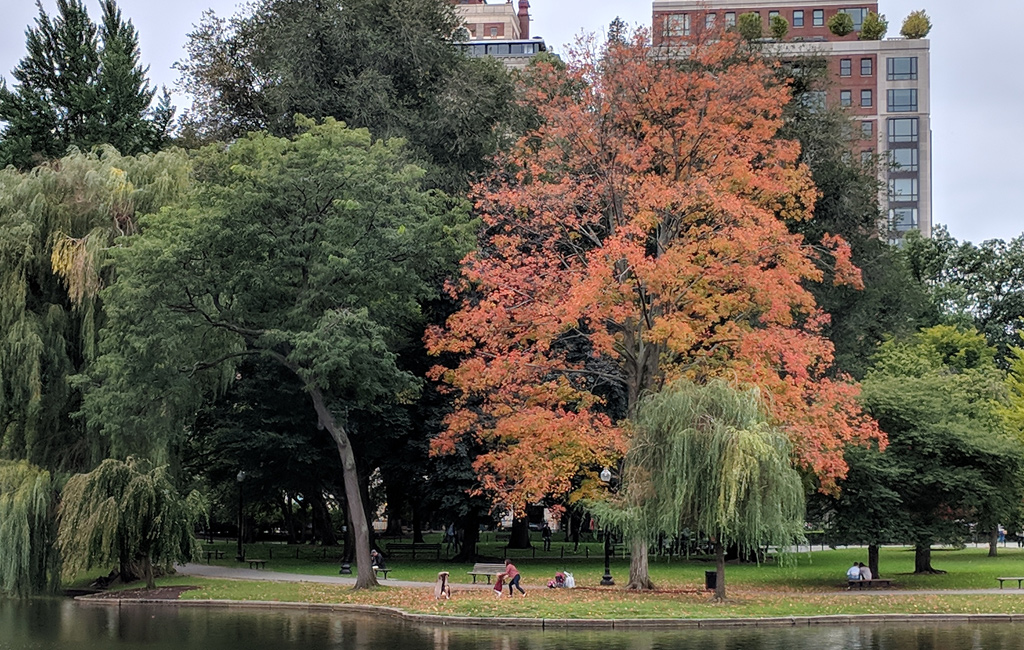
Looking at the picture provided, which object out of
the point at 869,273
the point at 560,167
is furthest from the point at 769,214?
the point at 869,273

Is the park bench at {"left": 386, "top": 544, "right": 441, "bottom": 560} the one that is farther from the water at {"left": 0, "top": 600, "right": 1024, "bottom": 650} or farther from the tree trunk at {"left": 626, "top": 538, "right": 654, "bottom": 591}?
the water at {"left": 0, "top": 600, "right": 1024, "bottom": 650}

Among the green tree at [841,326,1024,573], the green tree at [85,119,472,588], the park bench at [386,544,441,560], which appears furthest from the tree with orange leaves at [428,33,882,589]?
the park bench at [386,544,441,560]

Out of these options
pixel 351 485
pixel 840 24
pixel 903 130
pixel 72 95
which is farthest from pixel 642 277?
pixel 903 130

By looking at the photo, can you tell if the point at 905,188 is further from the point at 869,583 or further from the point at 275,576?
the point at 275,576

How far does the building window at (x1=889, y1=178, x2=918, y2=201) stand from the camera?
119 meters

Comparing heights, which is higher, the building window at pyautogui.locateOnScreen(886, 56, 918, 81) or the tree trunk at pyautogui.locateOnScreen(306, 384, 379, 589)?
the building window at pyautogui.locateOnScreen(886, 56, 918, 81)

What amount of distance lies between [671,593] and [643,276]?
31.0 ft

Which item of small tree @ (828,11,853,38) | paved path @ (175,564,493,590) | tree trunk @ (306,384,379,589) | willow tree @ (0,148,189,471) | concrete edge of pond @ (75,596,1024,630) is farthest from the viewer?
small tree @ (828,11,853,38)

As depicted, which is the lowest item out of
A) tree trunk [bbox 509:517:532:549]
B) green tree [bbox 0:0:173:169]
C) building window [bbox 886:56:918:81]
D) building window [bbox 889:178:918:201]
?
tree trunk [bbox 509:517:532:549]

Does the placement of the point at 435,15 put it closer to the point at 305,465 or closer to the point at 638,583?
the point at 305,465

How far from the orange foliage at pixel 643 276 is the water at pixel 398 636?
9303 mm

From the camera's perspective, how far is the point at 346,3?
1955 inches

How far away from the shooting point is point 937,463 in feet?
129

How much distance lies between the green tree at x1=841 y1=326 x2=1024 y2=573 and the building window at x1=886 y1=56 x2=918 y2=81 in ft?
266
